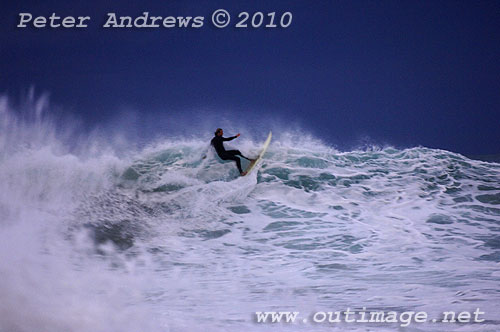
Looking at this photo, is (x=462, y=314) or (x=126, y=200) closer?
(x=462, y=314)

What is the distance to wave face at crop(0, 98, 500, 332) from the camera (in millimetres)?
3027

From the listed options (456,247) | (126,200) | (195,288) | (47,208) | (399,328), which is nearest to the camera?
(399,328)

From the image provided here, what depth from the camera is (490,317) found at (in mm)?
2623

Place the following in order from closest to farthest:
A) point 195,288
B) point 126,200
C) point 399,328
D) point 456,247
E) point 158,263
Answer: point 399,328
point 195,288
point 158,263
point 456,247
point 126,200

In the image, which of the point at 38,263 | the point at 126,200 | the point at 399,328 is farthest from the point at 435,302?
the point at 126,200

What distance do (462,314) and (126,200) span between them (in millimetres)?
4965

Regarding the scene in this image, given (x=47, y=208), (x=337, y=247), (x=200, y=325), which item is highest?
(x=47, y=208)

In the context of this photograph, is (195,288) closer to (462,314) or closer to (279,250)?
(279,250)

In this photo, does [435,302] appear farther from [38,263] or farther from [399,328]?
[38,263]

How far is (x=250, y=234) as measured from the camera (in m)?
5.03

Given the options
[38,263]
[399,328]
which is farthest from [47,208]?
[399,328]

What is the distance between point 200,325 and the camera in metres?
2.62

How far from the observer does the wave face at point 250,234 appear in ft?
9.93

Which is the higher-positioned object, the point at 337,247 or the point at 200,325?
the point at 337,247
